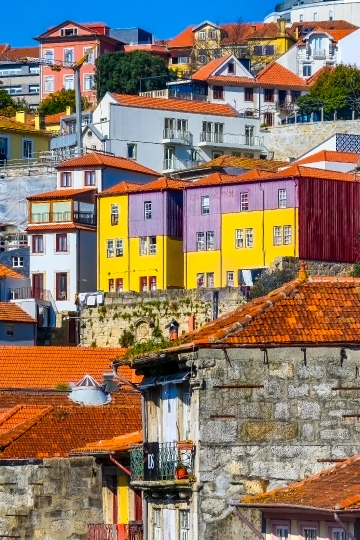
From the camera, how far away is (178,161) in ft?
357

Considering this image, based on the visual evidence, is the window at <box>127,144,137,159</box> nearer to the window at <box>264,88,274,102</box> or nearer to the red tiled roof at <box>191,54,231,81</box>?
the red tiled roof at <box>191,54,231,81</box>

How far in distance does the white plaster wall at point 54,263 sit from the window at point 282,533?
2500 inches

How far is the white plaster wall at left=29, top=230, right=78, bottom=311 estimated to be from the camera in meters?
90.8

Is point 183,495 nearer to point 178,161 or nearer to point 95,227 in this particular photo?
point 95,227

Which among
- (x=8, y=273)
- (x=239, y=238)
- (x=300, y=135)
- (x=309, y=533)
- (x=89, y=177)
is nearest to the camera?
(x=309, y=533)

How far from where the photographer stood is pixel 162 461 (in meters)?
29.6

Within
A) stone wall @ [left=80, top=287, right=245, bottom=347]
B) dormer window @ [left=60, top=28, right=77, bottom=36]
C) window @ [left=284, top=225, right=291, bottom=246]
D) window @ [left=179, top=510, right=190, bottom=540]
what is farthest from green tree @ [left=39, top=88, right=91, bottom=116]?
window @ [left=179, top=510, right=190, bottom=540]

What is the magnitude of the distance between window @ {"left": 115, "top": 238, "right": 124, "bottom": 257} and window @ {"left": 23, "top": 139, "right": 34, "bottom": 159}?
31.3 metres

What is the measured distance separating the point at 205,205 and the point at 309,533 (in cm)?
6168

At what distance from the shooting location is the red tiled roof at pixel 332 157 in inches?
3812

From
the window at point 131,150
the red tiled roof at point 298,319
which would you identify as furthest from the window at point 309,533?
the window at point 131,150

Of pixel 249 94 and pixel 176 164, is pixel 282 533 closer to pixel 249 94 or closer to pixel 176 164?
pixel 176 164

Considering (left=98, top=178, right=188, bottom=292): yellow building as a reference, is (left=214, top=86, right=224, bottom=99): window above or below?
above

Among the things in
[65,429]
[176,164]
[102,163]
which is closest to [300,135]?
[176,164]
